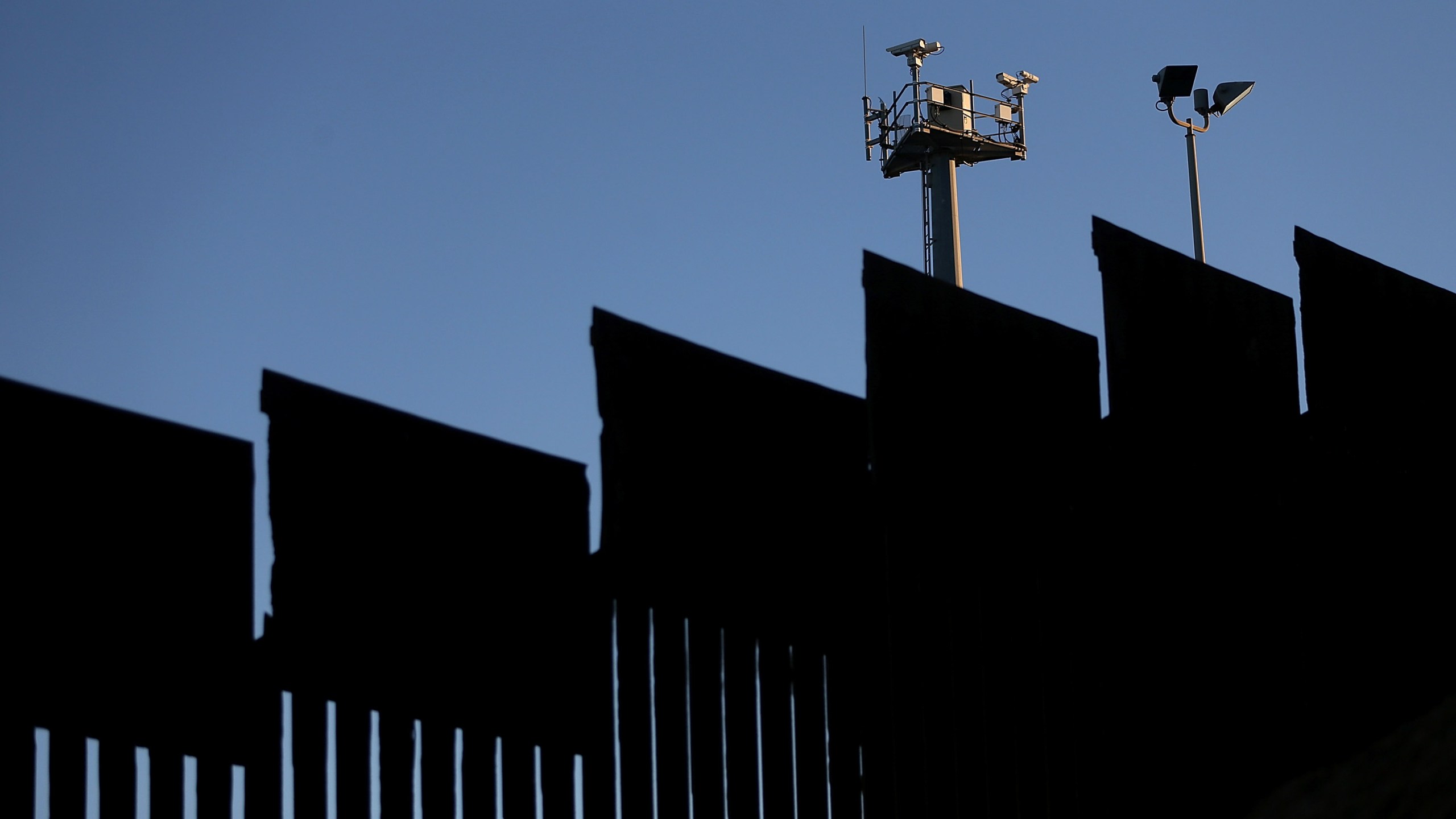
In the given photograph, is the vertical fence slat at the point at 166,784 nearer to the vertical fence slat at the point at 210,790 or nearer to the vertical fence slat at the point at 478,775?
the vertical fence slat at the point at 210,790

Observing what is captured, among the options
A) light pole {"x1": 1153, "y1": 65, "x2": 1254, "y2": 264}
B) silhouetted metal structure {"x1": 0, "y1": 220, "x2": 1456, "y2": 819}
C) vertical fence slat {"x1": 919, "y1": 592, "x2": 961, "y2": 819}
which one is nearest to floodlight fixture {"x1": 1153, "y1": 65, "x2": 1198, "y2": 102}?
light pole {"x1": 1153, "y1": 65, "x2": 1254, "y2": 264}

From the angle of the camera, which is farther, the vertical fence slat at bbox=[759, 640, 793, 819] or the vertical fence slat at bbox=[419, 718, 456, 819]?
the vertical fence slat at bbox=[759, 640, 793, 819]

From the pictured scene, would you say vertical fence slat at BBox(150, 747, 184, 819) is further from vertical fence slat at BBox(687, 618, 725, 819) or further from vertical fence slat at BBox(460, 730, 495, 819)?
vertical fence slat at BBox(687, 618, 725, 819)

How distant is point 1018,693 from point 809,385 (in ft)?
4.38

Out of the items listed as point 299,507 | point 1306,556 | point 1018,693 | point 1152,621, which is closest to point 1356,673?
point 1306,556

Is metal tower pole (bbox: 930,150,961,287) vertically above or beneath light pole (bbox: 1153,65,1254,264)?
above

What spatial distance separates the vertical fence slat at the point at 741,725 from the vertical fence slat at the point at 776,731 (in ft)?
0.14

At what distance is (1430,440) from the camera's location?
7797 millimetres

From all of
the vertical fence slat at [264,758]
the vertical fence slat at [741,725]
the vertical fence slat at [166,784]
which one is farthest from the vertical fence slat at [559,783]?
the vertical fence slat at [166,784]

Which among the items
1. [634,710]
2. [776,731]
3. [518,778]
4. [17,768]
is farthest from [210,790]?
[776,731]

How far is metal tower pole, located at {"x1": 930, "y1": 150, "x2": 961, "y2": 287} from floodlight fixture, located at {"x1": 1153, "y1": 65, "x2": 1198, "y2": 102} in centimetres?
938

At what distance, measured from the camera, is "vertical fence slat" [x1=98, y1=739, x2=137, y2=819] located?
5195 millimetres

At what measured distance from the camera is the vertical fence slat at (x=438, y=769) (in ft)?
18.2

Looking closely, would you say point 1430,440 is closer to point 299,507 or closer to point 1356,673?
point 1356,673
